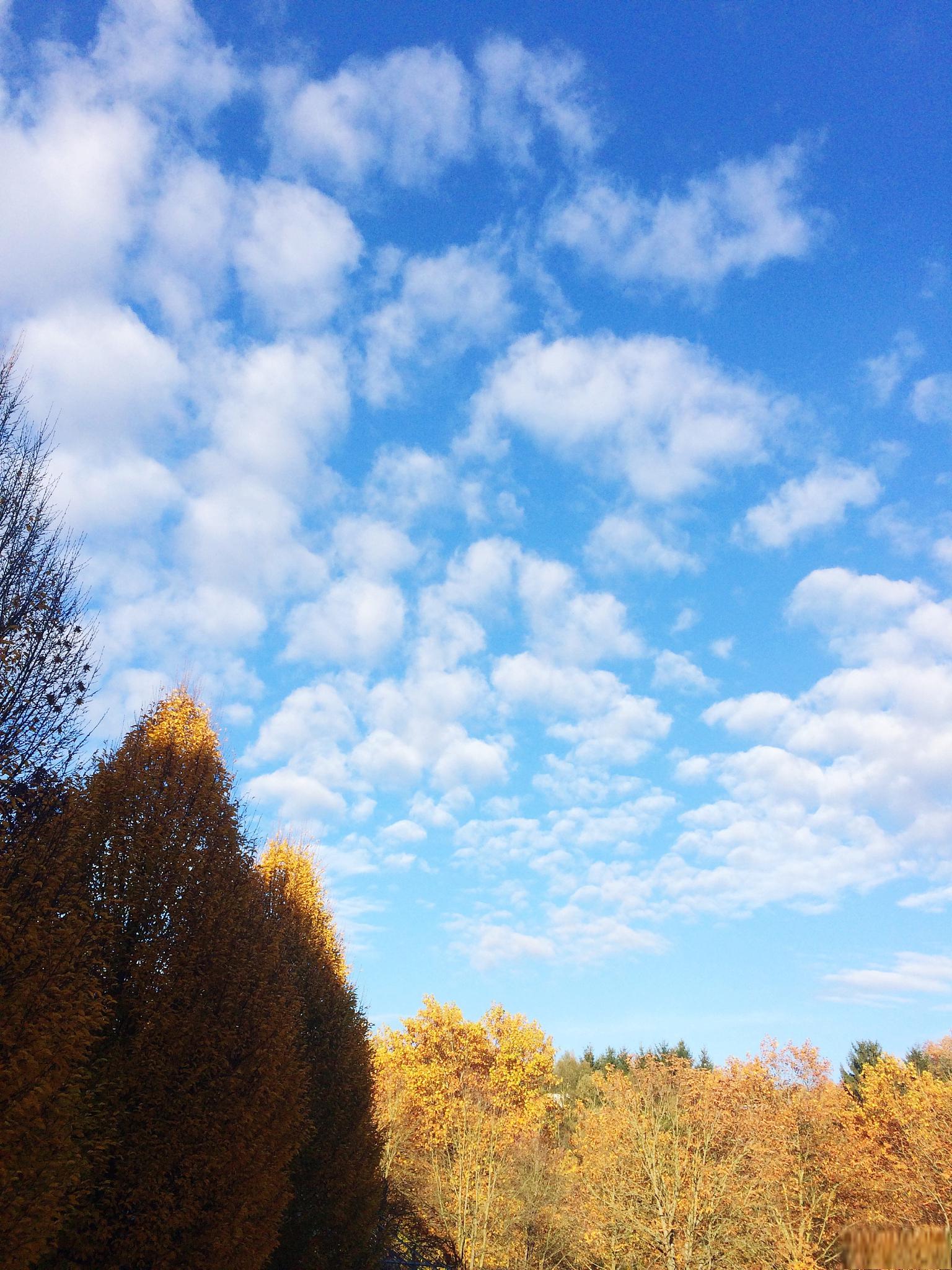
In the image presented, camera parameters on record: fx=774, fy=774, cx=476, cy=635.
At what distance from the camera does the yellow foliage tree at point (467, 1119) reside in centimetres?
3816

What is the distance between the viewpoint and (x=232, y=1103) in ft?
45.9

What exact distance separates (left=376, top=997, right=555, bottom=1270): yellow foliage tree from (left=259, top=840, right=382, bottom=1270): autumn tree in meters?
10.8

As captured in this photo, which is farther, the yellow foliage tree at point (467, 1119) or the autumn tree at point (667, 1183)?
the yellow foliage tree at point (467, 1119)

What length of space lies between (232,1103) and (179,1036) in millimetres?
1631

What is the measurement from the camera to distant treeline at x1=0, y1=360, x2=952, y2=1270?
10.6 meters

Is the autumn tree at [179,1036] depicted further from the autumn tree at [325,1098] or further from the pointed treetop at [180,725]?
the autumn tree at [325,1098]

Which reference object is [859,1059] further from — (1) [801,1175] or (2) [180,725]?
(2) [180,725]

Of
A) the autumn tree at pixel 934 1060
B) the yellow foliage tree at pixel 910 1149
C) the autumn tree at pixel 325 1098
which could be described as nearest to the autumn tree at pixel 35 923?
the autumn tree at pixel 325 1098

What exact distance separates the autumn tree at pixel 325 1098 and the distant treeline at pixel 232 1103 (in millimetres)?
94

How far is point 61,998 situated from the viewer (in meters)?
9.80

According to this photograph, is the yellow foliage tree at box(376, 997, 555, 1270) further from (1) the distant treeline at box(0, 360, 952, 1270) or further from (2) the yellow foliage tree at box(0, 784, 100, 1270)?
(2) the yellow foliage tree at box(0, 784, 100, 1270)

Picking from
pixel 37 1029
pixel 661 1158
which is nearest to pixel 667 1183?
pixel 661 1158

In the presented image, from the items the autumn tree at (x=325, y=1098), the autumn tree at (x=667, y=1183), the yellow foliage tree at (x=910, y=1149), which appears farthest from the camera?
the yellow foliage tree at (x=910, y=1149)

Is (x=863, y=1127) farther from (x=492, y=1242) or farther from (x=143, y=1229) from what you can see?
(x=143, y=1229)
